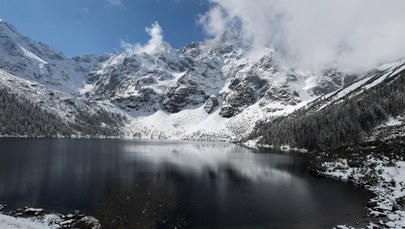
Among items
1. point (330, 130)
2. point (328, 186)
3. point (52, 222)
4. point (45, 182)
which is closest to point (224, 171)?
point (328, 186)

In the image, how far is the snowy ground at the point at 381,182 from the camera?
50.6 meters

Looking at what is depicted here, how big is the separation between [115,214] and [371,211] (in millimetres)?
41447

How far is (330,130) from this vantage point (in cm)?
17938

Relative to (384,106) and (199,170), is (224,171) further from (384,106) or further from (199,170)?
(384,106)

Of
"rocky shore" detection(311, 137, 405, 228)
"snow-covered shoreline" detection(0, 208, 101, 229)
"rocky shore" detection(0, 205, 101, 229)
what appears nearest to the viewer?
"snow-covered shoreline" detection(0, 208, 101, 229)

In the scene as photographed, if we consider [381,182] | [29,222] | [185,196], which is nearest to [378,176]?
[381,182]

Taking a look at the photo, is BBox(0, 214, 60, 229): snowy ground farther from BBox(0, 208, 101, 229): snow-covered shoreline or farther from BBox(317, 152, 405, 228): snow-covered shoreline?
BBox(317, 152, 405, 228): snow-covered shoreline

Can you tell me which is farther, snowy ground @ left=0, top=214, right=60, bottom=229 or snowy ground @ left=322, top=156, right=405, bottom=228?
snowy ground @ left=322, top=156, right=405, bottom=228

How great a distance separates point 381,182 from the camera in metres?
75.4

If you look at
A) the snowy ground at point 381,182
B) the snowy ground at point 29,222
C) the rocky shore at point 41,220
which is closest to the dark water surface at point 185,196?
the rocky shore at point 41,220

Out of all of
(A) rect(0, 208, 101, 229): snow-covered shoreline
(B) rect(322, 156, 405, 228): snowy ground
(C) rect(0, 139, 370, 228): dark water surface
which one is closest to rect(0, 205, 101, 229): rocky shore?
(A) rect(0, 208, 101, 229): snow-covered shoreline

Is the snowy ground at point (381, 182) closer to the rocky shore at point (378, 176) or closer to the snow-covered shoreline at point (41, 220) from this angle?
the rocky shore at point (378, 176)

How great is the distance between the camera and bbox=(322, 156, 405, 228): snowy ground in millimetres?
50562

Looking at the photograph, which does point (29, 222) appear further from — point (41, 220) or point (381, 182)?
point (381, 182)
